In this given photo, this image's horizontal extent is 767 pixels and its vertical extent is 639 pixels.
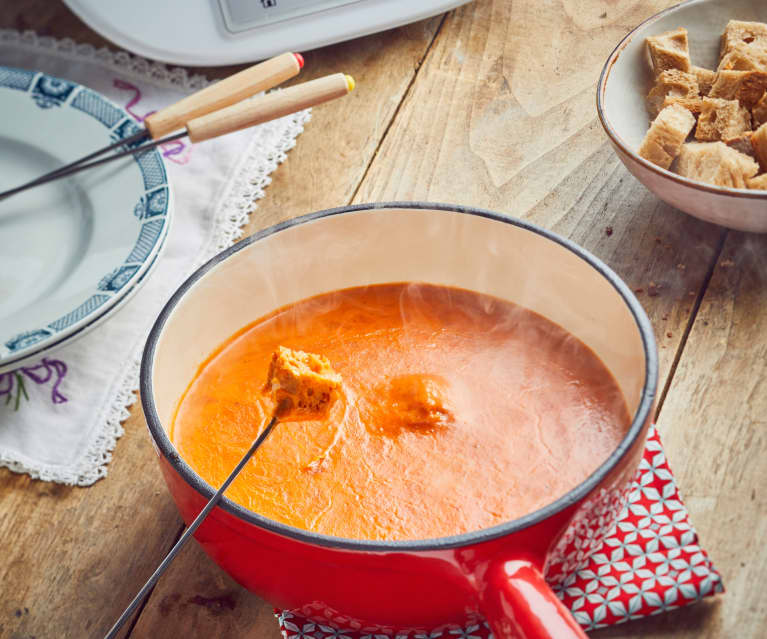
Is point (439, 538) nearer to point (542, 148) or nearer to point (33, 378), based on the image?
point (33, 378)

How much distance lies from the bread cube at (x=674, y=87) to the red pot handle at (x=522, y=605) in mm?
628

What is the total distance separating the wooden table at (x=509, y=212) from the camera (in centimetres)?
74

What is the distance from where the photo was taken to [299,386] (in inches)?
27.3

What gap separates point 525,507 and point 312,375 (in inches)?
7.3

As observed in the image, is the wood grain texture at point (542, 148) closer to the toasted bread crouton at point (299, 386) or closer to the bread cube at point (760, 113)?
the bread cube at point (760, 113)

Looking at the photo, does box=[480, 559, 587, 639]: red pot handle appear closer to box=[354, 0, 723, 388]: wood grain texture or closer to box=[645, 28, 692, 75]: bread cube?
box=[354, 0, 723, 388]: wood grain texture

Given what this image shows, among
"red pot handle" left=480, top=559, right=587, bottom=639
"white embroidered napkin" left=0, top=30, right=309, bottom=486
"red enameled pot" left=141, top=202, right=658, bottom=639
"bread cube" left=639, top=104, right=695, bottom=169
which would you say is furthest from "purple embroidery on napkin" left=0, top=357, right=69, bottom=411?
"bread cube" left=639, top=104, right=695, bottom=169

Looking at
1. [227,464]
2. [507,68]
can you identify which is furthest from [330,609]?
[507,68]

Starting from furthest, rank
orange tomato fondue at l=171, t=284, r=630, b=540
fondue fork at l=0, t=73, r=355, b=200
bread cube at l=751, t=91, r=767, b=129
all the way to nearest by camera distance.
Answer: bread cube at l=751, t=91, r=767, b=129 → fondue fork at l=0, t=73, r=355, b=200 → orange tomato fondue at l=171, t=284, r=630, b=540

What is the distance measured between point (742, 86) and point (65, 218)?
29.8 inches

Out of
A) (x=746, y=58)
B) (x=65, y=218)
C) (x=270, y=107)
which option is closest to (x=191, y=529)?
(x=270, y=107)

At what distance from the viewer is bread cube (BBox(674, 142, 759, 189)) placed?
2.95ft

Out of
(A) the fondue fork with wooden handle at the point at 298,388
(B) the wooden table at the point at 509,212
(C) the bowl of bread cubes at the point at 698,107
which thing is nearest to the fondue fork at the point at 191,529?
(A) the fondue fork with wooden handle at the point at 298,388

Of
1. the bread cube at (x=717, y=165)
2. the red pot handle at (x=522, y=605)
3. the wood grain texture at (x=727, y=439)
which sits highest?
the red pot handle at (x=522, y=605)
